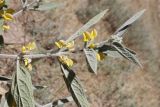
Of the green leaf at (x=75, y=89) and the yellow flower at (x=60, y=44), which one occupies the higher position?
the yellow flower at (x=60, y=44)

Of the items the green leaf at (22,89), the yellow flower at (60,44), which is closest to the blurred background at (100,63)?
the yellow flower at (60,44)

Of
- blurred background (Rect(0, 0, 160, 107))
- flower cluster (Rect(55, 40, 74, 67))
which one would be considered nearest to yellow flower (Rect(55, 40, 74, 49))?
flower cluster (Rect(55, 40, 74, 67))

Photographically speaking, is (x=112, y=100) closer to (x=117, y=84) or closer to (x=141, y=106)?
(x=117, y=84)

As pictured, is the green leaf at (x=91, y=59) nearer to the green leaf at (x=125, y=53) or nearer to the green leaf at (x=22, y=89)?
the green leaf at (x=125, y=53)

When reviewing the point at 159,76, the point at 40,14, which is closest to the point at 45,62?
the point at 40,14

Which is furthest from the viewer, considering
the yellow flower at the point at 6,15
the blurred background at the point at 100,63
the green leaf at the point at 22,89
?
the blurred background at the point at 100,63

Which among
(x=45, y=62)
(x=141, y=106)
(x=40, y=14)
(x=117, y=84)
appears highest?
(x=40, y=14)
